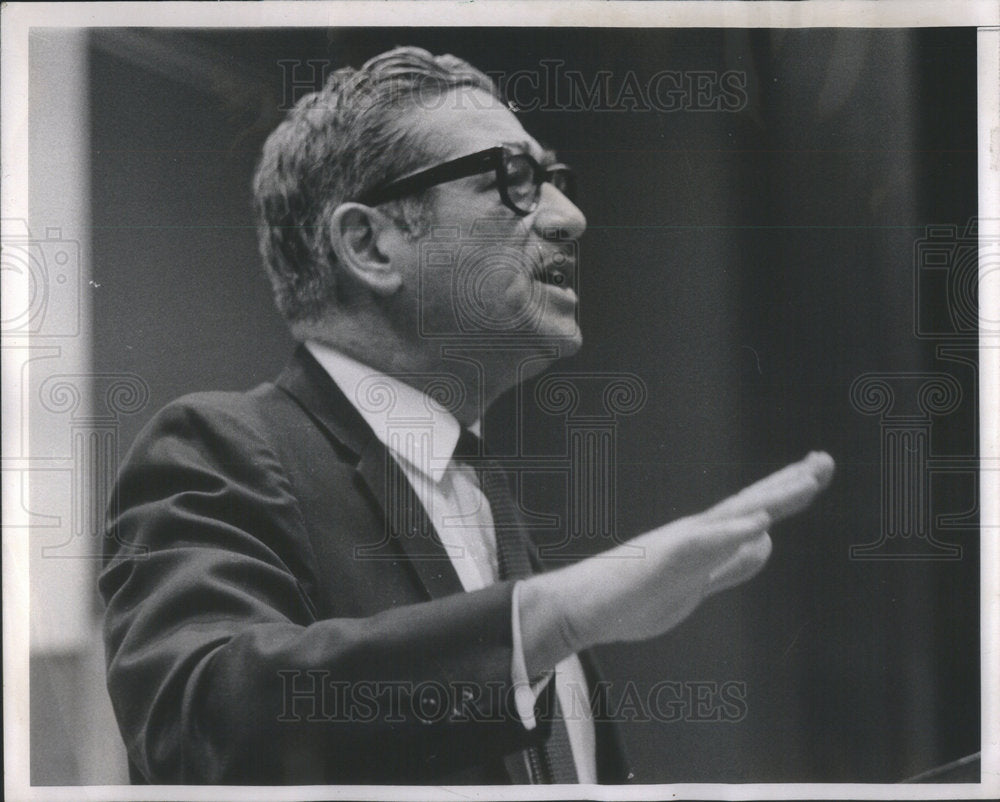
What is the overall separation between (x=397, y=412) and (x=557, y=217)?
1.71ft

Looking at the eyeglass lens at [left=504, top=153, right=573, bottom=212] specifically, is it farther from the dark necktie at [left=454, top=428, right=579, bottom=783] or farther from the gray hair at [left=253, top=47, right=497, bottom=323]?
the dark necktie at [left=454, top=428, right=579, bottom=783]

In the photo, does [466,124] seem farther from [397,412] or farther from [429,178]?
[397,412]

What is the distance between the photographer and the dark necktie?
6.88 feet

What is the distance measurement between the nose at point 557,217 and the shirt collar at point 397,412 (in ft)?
1.40

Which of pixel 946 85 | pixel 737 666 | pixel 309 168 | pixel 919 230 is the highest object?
pixel 946 85

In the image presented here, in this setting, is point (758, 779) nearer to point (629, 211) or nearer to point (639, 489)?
point (639, 489)

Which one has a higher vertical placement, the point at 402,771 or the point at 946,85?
the point at 946,85

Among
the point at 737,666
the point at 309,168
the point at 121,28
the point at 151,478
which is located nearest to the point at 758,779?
the point at 737,666

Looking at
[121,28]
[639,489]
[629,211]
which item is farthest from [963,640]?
[121,28]

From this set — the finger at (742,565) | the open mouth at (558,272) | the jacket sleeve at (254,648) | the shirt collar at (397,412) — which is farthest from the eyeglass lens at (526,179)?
the finger at (742,565)

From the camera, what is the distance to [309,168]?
212cm

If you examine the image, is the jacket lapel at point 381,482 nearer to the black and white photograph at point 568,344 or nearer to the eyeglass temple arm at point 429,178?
the black and white photograph at point 568,344

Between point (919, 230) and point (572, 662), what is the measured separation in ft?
3.80

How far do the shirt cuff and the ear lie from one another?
0.67 meters
